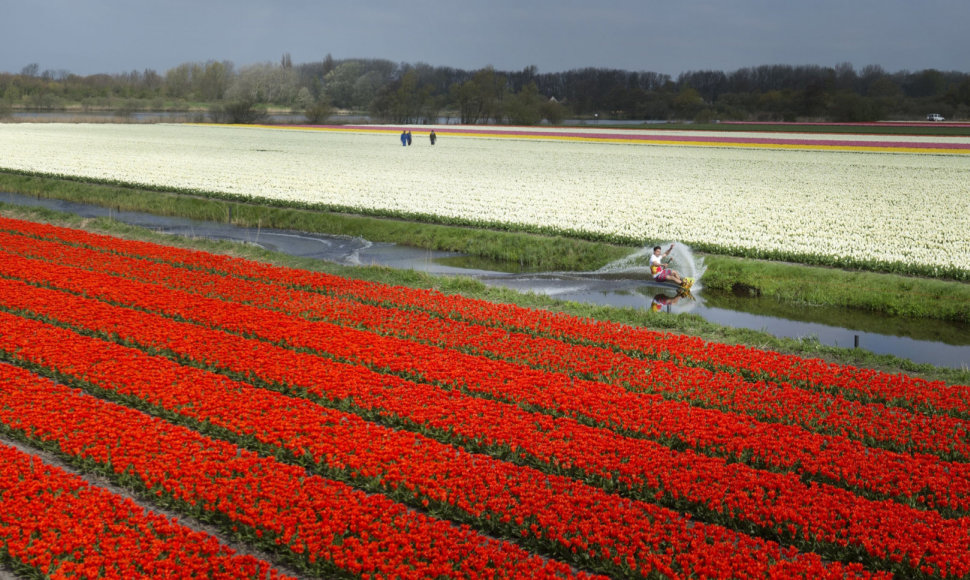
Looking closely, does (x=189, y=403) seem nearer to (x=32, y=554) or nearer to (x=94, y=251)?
(x=32, y=554)

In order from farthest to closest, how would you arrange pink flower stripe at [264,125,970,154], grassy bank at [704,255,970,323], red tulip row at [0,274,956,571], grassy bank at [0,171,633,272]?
pink flower stripe at [264,125,970,154], grassy bank at [0,171,633,272], grassy bank at [704,255,970,323], red tulip row at [0,274,956,571]

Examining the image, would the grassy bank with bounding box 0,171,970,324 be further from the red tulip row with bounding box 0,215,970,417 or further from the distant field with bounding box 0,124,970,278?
the red tulip row with bounding box 0,215,970,417

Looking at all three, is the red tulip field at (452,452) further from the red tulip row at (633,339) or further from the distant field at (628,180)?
the distant field at (628,180)

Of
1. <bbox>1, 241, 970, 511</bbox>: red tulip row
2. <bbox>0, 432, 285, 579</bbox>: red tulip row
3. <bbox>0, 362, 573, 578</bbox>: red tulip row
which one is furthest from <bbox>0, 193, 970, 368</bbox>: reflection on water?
<bbox>0, 432, 285, 579</bbox>: red tulip row

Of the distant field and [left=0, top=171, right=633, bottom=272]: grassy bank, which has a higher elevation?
the distant field

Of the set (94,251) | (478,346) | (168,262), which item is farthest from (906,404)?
(94,251)

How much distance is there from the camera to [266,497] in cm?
899

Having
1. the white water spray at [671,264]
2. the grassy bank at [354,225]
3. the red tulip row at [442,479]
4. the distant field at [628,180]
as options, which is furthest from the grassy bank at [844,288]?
the red tulip row at [442,479]

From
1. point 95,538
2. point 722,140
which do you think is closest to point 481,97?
point 722,140

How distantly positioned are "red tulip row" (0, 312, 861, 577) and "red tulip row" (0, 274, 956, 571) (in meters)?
0.47

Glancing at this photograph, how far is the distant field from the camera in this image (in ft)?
89.4

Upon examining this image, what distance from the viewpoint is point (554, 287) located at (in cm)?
2239

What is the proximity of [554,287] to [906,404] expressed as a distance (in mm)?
11111

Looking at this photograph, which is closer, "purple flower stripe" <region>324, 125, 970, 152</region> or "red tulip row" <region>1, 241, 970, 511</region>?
"red tulip row" <region>1, 241, 970, 511</region>
